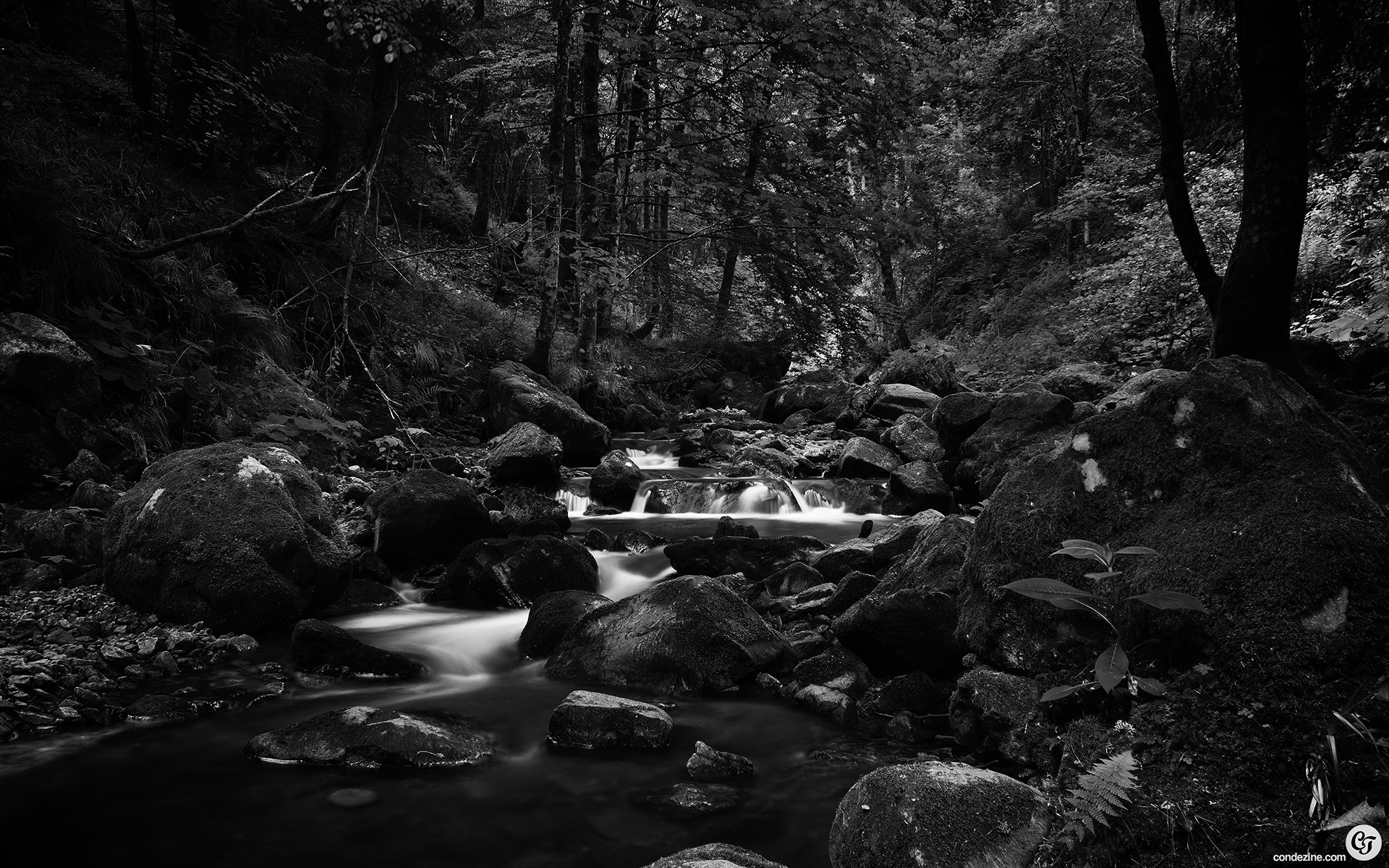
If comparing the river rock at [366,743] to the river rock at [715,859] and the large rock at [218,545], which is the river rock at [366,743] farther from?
the river rock at [715,859]

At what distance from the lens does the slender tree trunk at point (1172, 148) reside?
663cm

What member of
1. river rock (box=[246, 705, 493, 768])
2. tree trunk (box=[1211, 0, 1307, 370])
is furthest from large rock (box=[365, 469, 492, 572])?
tree trunk (box=[1211, 0, 1307, 370])

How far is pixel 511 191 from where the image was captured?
2245 centimetres

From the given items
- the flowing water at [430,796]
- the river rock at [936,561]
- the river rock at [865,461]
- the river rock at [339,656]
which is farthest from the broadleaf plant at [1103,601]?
the river rock at [865,461]

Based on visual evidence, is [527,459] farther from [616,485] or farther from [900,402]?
[900,402]

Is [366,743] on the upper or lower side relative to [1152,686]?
lower

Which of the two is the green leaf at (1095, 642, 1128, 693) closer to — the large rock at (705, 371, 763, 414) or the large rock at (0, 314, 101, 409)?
the large rock at (0, 314, 101, 409)

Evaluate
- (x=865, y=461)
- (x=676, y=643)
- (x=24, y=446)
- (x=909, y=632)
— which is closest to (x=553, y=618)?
(x=676, y=643)

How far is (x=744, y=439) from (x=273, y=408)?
892 centimetres

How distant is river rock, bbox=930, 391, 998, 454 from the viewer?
11.4 m

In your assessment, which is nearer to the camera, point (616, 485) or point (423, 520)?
point (423, 520)

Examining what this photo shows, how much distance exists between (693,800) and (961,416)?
9.05 meters

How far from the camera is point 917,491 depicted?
10383mm

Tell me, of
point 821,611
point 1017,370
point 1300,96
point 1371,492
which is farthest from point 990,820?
point 1017,370
